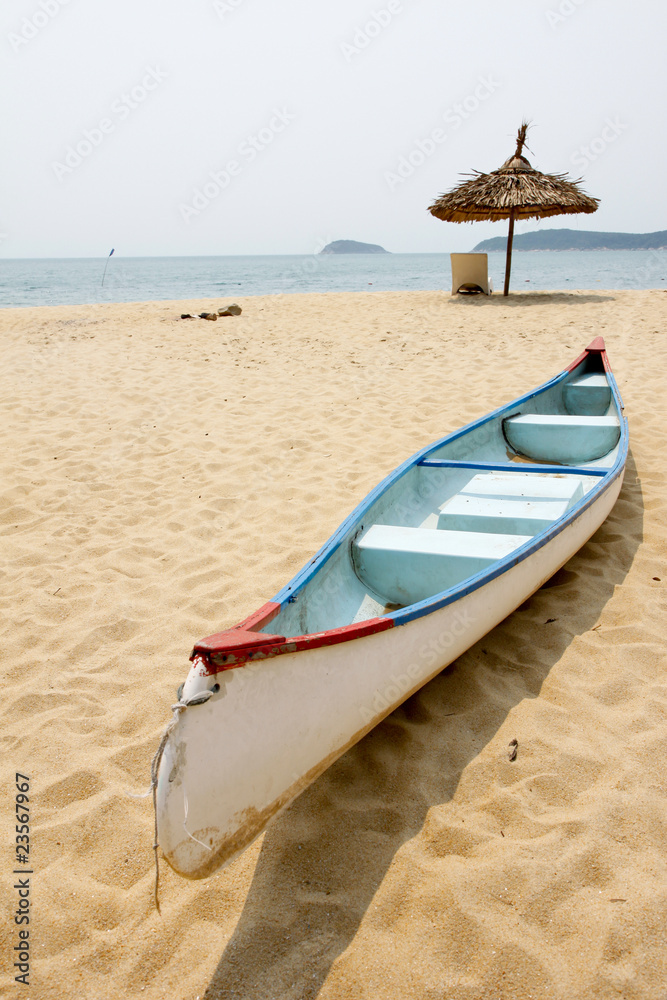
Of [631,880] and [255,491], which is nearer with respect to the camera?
[631,880]

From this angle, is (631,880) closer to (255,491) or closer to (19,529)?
(255,491)

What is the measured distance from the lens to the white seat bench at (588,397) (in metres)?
5.21

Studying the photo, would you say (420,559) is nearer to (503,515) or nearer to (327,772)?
(503,515)

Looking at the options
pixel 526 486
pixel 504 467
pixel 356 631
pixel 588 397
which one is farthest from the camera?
pixel 588 397

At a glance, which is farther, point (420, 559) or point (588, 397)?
point (588, 397)

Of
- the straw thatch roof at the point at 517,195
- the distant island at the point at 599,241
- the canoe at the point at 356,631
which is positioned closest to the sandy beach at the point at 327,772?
the canoe at the point at 356,631

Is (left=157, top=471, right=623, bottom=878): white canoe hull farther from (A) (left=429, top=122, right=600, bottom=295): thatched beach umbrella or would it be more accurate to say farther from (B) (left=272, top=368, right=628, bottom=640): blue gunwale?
(A) (left=429, top=122, right=600, bottom=295): thatched beach umbrella

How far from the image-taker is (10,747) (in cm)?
218

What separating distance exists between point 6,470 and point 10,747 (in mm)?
2851

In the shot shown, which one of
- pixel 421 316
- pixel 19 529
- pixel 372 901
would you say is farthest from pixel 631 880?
pixel 421 316

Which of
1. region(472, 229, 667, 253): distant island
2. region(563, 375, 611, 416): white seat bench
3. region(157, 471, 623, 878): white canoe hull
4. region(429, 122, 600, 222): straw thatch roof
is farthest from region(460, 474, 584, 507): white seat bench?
region(472, 229, 667, 253): distant island

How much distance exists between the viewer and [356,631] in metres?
1.72

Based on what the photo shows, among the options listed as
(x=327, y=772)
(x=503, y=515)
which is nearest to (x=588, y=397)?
(x=503, y=515)

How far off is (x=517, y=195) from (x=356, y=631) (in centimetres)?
1170
